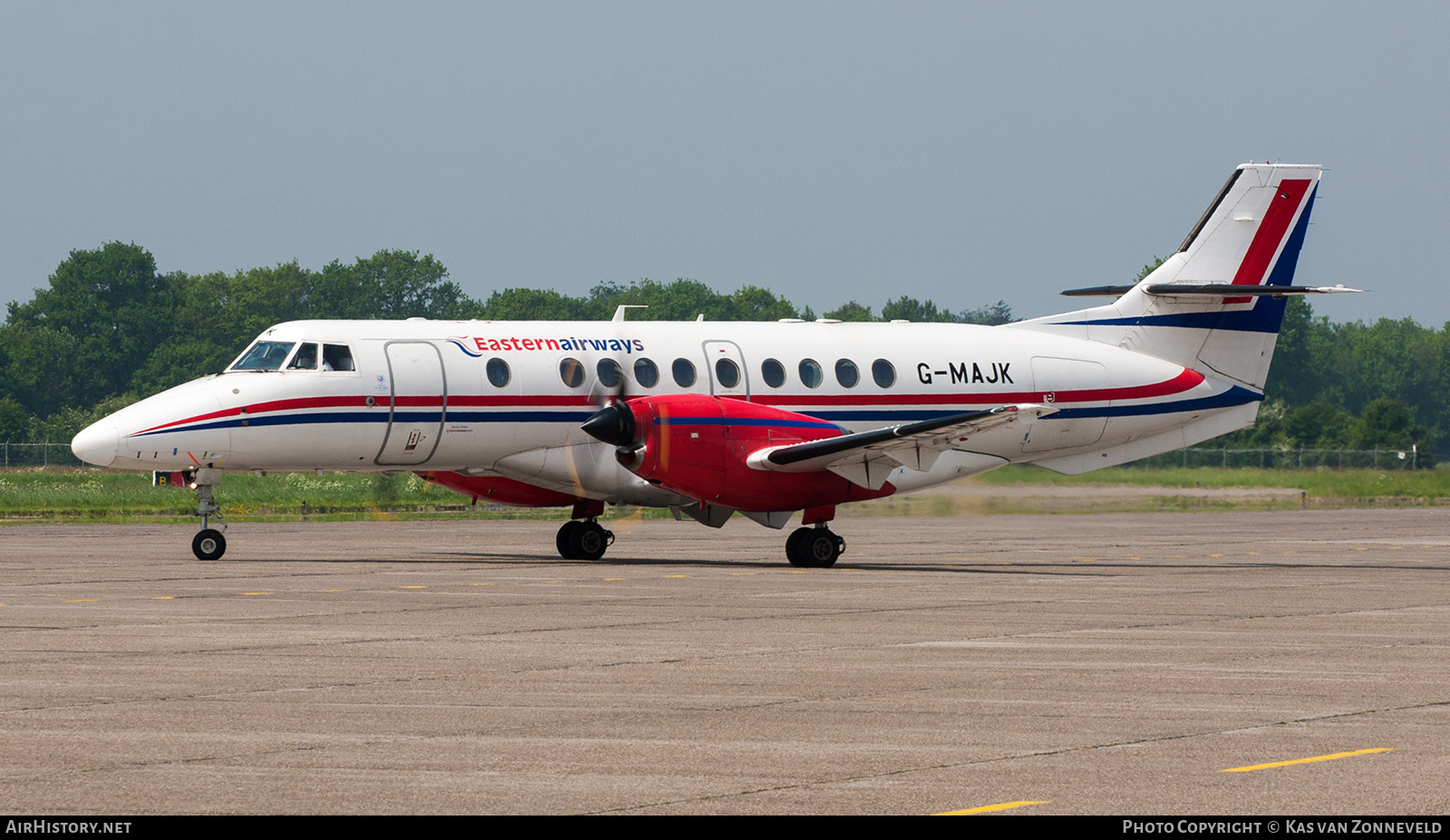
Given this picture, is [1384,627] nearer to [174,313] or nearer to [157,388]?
[157,388]

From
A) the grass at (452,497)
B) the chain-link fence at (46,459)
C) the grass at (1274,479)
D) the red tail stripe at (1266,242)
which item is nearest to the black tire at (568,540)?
the grass at (452,497)

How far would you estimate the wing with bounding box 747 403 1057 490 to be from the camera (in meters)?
24.5

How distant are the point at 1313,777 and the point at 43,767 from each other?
640cm

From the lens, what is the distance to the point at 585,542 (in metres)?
27.9

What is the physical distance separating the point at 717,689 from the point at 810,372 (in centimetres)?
1623

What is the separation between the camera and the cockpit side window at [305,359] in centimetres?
2584

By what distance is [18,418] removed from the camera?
316 feet

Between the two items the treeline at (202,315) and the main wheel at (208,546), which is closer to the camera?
the main wheel at (208,546)

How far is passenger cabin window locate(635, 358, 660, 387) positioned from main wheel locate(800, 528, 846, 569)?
11.5 ft

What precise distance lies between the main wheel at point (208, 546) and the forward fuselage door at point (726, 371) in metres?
7.60

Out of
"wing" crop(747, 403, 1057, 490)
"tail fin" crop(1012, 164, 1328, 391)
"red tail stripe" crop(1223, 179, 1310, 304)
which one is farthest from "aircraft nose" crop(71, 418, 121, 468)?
"red tail stripe" crop(1223, 179, 1310, 304)

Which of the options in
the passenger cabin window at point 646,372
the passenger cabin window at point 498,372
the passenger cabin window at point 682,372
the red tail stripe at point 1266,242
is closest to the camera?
the passenger cabin window at point 498,372

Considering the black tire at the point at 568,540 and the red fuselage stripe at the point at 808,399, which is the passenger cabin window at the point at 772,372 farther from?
the black tire at the point at 568,540

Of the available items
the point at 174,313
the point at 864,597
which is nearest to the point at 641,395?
the point at 864,597
